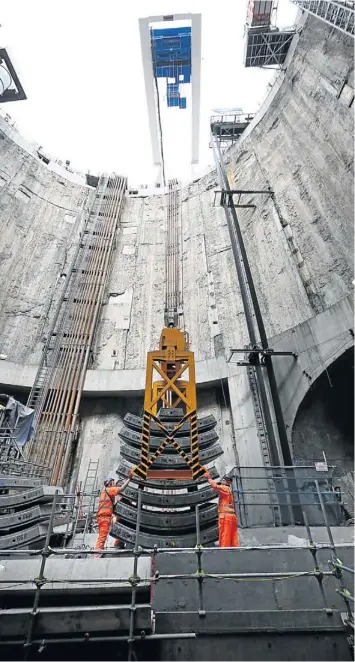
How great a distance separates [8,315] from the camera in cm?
1962

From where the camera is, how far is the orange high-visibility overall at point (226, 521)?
251 inches

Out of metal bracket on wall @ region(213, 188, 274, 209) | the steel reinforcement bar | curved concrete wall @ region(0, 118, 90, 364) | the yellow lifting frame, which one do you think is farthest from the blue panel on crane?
the yellow lifting frame

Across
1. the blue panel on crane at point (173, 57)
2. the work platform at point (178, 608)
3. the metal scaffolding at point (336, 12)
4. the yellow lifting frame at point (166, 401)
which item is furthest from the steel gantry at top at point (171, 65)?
the work platform at point (178, 608)

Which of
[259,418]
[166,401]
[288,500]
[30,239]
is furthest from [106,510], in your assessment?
[30,239]

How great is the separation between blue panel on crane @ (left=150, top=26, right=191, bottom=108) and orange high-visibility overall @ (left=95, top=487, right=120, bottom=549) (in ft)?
130

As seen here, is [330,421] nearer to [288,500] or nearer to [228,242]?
[288,500]

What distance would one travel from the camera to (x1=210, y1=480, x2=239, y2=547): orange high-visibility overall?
6379mm

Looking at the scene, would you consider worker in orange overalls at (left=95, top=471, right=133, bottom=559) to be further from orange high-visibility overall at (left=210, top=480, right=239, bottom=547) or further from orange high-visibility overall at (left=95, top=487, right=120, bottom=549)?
orange high-visibility overall at (left=210, top=480, right=239, bottom=547)

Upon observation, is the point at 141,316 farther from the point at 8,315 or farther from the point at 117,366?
the point at 8,315

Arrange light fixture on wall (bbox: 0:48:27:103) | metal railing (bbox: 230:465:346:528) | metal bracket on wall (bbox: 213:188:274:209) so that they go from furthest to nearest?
light fixture on wall (bbox: 0:48:27:103), metal bracket on wall (bbox: 213:188:274:209), metal railing (bbox: 230:465:346:528)

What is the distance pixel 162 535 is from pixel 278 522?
3678 millimetres

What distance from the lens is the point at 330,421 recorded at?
542 inches

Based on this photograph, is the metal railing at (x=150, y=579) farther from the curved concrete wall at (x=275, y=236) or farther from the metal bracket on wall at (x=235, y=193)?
the metal bracket on wall at (x=235, y=193)

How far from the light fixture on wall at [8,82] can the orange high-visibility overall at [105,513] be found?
3226 centimetres
